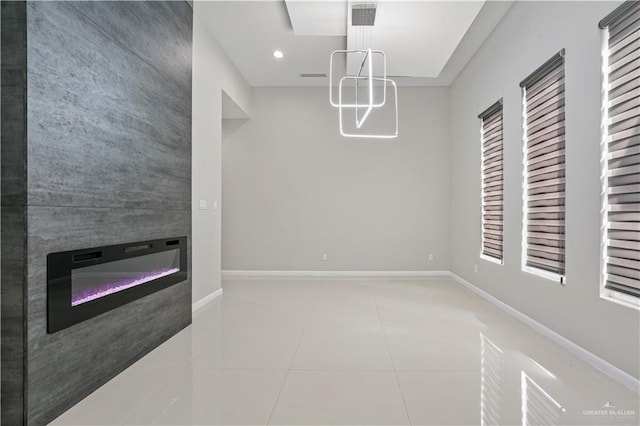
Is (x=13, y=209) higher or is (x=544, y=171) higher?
(x=544, y=171)

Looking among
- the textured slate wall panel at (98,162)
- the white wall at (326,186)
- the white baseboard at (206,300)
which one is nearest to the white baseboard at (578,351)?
the white wall at (326,186)

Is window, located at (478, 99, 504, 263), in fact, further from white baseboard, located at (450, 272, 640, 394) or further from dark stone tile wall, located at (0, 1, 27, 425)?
dark stone tile wall, located at (0, 1, 27, 425)

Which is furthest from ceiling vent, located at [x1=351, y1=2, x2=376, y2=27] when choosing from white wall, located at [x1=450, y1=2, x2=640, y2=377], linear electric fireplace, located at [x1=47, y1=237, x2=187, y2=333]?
linear electric fireplace, located at [x1=47, y1=237, x2=187, y2=333]

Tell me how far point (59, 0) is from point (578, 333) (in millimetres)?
4134

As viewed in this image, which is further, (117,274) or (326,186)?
(326,186)

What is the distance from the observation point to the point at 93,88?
2.20 m

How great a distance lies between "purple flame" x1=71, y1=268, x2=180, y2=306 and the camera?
2.12 m

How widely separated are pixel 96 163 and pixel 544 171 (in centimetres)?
368

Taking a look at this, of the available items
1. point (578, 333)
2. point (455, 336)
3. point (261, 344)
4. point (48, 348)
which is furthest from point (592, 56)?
point (48, 348)

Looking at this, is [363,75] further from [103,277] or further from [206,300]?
[103,277]

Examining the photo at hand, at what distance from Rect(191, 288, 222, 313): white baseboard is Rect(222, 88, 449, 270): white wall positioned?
1.65m

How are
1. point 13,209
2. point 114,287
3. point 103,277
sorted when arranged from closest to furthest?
point 13,209 → point 103,277 → point 114,287

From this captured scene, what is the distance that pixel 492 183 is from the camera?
14.8ft

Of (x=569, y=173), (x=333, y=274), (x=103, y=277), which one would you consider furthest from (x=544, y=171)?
(x=333, y=274)
